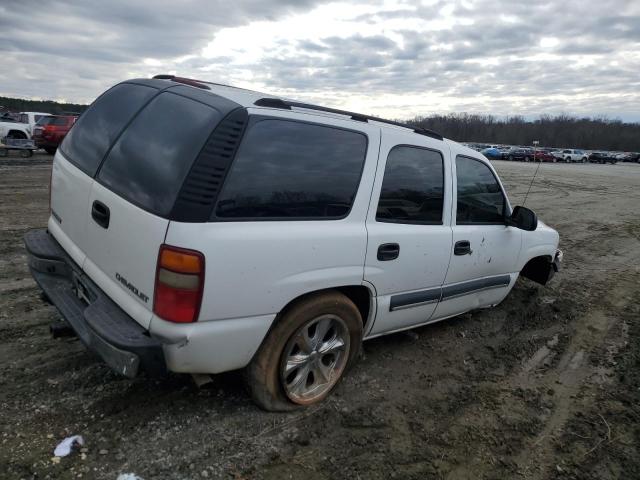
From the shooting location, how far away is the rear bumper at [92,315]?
8.04ft

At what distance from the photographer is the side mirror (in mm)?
4332

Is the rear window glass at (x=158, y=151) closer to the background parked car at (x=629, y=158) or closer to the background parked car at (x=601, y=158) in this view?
the background parked car at (x=601, y=158)

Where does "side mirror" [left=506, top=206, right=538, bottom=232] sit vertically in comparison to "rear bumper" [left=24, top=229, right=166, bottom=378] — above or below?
above

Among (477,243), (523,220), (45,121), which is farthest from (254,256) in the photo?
(45,121)

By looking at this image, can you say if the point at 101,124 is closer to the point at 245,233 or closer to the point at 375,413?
the point at 245,233

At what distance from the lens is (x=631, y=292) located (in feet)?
20.3

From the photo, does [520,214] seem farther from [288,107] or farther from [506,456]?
[288,107]

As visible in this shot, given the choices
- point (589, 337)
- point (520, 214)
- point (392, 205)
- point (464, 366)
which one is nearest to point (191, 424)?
point (392, 205)

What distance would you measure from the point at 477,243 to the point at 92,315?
2.94 m

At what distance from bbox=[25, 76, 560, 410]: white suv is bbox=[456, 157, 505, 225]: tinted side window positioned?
39 millimetres

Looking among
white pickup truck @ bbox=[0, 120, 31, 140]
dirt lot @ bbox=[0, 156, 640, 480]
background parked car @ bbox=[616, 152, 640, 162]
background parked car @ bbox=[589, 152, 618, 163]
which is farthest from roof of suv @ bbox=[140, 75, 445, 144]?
background parked car @ bbox=[616, 152, 640, 162]

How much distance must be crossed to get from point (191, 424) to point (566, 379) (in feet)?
9.69

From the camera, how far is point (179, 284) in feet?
7.86

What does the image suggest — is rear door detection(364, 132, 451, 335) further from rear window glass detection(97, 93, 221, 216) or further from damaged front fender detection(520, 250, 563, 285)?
damaged front fender detection(520, 250, 563, 285)
